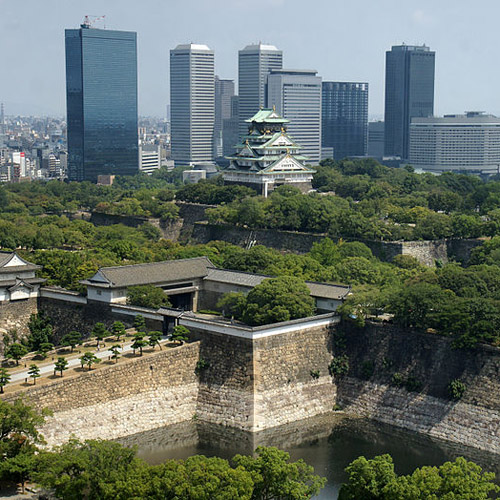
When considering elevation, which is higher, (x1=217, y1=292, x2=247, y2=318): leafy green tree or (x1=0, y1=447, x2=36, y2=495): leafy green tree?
(x1=217, y1=292, x2=247, y2=318): leafy green tree

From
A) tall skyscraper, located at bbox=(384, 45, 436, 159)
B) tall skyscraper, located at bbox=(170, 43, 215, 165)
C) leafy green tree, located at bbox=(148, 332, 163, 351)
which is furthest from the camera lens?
tall skyscraper, located at bbox=(384, 45, 436, 159)

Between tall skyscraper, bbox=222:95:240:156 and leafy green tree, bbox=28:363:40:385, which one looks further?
tall skyscraper, bbox=222:95:240:156

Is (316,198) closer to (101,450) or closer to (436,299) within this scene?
(436,299)

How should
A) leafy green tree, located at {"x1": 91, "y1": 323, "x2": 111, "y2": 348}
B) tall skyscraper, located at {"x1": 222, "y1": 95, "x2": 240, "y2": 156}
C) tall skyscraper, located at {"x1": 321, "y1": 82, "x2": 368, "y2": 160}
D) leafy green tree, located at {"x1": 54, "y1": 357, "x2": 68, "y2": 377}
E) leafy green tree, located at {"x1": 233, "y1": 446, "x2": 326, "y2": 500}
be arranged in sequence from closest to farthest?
leafy green tree, located at {"x1": 233, "y1": 446, "x2": 326, "y2": 500}, leafy green tree, located at {"x1": 54, "y1": 357, "x2": 68, "y2": 377}, leafy green tree, located at {"x1": 91, "y1": 323, "x2": 111, "y2": 348}, tall skyscraper, located at {"x1": 222, "y1": 95, "x2": 240, "y2": 156}, tall skyscraper, located at {"x1": 321, "y1": 82, "x2": 368, "y2": 160}

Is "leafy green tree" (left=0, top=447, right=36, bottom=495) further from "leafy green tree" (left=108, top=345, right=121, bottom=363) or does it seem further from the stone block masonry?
"leafy green tree" (left=108, top=345, right=121, bottom=363)

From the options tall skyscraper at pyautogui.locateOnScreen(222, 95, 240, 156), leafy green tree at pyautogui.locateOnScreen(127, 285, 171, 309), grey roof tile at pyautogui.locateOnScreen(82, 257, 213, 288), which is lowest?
leafy green tree at pyautogui.locateOnScreen(127, 285, 171, 309)

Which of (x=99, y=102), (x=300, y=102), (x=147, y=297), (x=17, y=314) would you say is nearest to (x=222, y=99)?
(x=300, y=102)

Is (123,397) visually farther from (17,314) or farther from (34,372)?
(17,314)

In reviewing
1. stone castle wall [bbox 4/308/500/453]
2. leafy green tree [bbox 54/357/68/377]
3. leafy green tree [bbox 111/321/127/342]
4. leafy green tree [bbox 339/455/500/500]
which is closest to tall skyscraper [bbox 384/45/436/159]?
stone castle wall [bbox 4/308/500/453]
